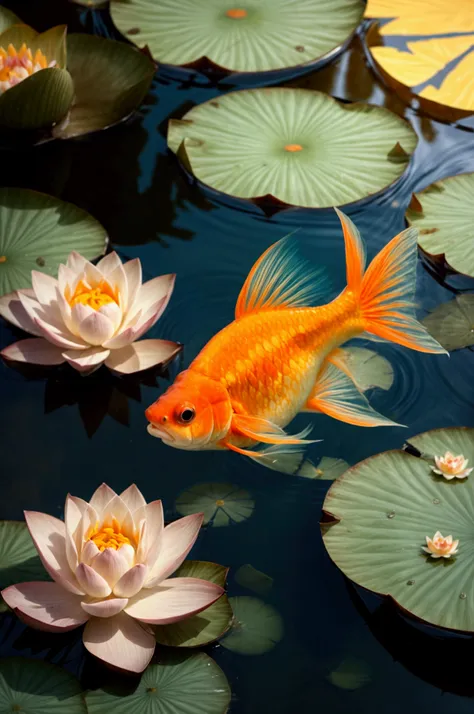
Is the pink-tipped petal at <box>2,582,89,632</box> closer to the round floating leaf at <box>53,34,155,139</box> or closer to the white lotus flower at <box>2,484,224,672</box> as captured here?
the white lotus flower at <box>2,484,224,672</box>

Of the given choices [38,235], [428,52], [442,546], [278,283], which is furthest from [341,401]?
[428,52]

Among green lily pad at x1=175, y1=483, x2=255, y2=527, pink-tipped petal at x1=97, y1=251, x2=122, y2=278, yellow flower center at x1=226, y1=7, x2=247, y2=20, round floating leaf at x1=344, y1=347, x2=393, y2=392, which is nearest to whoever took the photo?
green lily pad at x1=175, y1=483, x2=255, y2=527

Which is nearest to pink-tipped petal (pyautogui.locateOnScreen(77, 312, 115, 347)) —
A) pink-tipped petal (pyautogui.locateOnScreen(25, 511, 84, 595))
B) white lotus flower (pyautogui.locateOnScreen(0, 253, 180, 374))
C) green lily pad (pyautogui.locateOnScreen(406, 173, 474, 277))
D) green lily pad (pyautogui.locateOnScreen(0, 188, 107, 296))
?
white lotus flower (pyautogui.locateOnScreen(0, 253, 180, 374))

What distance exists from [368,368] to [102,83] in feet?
→ 4.30

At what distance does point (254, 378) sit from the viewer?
67.1 inches

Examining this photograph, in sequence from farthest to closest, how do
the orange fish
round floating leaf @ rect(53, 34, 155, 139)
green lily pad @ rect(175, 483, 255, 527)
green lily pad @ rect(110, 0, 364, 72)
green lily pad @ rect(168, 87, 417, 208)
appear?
1. green lily pad @ rect(110, 0, 364, 72)
2. round floating leaf @ rect(53, 34, 155, 139)
3. green lily pad @ rect(168, 87, 417, 208)
4. green lily pad @ rect(175, 483, 255, 527)
5. the orange fish

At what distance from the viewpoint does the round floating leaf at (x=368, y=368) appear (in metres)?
1.98

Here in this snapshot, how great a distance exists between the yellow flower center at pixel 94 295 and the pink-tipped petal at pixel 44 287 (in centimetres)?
5

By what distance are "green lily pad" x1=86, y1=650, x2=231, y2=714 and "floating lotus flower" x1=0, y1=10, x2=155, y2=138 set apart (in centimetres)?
160

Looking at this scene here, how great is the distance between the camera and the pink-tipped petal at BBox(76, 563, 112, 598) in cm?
145

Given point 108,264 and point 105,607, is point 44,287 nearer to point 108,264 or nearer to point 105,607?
point 108,264

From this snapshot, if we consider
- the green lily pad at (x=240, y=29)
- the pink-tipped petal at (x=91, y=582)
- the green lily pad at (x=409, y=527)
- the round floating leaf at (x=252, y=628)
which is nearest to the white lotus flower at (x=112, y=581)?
the pink-tipped petal at (x=91, y=582)

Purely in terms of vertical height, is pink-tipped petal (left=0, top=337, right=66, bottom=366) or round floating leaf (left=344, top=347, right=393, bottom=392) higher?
round floating leaf (left=344, top=347, right=393, bottom=392)

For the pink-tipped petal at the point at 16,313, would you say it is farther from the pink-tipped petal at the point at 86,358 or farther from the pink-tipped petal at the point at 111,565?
the pink-tipped petal at the point at 111,565
